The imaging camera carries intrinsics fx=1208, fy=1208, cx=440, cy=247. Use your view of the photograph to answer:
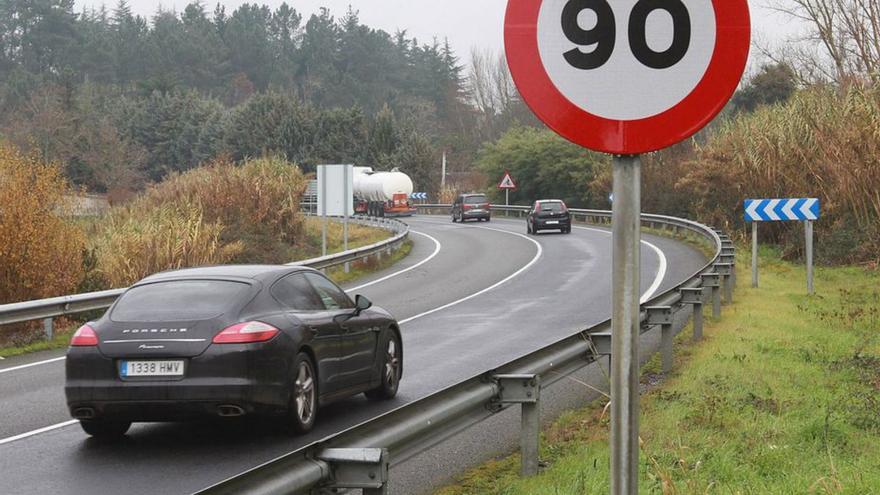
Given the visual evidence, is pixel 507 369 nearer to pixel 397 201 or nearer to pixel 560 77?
pixel 560 77

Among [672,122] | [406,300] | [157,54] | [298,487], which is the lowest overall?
[406,300]

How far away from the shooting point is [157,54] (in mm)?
145500

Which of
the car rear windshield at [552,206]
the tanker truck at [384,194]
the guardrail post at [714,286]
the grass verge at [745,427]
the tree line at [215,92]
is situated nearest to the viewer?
the grass verge at [745,427]

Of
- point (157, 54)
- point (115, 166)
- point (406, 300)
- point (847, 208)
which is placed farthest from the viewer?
point (157, 54)

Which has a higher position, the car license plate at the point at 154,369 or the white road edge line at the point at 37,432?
the car license plate at the point at 154,369

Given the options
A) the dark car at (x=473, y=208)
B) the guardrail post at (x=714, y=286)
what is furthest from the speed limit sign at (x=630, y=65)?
the dark car at (x=473, y=208)

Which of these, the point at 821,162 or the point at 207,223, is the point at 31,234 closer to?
the point at 207,223

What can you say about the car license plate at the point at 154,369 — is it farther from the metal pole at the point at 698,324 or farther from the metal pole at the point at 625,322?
the metal pole at the point at 698,324

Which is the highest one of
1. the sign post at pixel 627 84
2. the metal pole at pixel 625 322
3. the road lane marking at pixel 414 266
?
the sign post at pixel 627 84

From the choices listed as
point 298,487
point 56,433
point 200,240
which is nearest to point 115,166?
point 200,240

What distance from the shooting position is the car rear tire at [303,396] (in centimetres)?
1024

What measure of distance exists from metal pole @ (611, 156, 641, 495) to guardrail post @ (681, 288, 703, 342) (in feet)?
40.1

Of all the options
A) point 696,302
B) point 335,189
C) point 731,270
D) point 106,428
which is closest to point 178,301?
point 106,428

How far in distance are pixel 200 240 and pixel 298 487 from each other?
2285 centimetres
